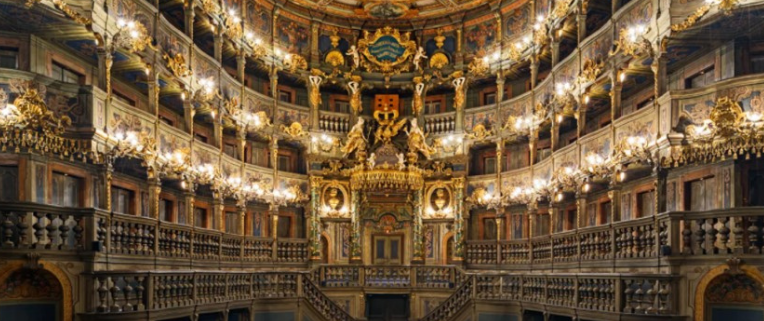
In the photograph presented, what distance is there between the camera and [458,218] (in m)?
34.8

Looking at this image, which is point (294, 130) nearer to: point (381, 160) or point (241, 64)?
point (241, 64)

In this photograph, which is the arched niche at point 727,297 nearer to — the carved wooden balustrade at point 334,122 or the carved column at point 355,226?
the carved column at point 355,226

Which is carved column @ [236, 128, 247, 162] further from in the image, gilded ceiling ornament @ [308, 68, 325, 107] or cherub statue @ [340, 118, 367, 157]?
cherub statue @ [340, 118, 367, 157]

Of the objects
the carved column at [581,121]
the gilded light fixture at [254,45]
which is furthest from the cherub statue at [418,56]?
the carved column at [581,121]

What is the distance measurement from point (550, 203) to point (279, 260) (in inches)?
508

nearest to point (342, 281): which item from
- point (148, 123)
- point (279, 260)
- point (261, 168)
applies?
point (279, 260)

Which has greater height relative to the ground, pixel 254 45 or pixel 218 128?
pixel 254 45

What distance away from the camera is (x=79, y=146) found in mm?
18906

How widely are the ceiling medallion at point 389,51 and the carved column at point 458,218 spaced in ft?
22.7

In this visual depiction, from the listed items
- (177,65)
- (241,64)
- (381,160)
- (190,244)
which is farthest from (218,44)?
(190,244)

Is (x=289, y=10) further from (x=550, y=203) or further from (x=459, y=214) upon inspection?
(x=550, y=203)

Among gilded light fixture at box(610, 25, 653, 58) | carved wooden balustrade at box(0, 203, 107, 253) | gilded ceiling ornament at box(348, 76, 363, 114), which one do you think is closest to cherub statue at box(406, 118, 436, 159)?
gilded ceiling ornament at box(348, 76, 363, 114)

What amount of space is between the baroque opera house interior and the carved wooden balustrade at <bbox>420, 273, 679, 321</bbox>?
0.08 m

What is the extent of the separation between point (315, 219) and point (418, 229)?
5.27 meters
